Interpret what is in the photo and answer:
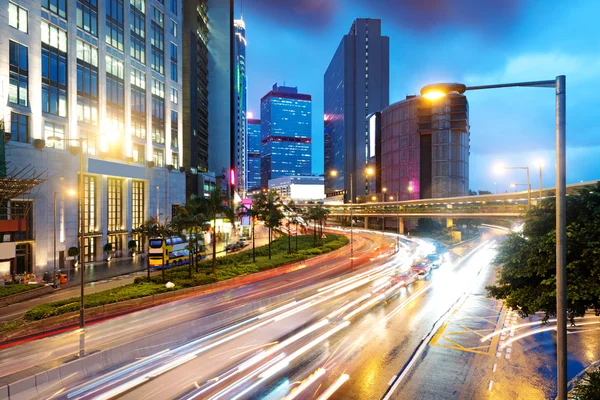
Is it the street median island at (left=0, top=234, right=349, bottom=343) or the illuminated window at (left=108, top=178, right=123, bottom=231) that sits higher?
the illuminated window at (left=108, top=178, right=123, bottom=231)

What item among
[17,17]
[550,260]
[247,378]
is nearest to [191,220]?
[247,378]

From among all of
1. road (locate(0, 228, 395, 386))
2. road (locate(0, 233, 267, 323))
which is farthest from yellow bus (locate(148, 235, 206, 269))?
road (locate(0, 228, 395, 386))

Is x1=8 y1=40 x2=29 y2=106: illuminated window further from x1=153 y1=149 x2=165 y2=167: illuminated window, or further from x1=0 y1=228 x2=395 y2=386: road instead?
x1=0 y1=228 x2=395 y2=386: road

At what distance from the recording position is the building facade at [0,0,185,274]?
39469 mm

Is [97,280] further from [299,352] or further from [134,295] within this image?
[299,352]

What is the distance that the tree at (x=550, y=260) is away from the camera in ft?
33.4

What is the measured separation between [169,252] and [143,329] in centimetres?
2369

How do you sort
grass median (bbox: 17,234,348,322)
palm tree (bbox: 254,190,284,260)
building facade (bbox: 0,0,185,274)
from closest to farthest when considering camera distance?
grass median (bbox: 17,234,348,322)
building facade (bbox: 0,0,185,274)
palm tree (bbox: 254,190,284,260)

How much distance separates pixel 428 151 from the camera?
369ft

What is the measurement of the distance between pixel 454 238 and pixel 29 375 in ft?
261

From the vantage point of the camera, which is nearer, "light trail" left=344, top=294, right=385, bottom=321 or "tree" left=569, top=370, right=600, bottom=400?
"tree" left=569, top=370, right=600, bottom=400

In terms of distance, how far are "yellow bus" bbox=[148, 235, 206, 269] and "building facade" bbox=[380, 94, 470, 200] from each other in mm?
83935

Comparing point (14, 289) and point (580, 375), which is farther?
point (14, 289)

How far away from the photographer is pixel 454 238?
78688mm
